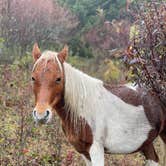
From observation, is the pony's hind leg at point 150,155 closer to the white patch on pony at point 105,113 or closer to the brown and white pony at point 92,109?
the brown and white pony at point 92,109

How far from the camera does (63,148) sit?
658 cm

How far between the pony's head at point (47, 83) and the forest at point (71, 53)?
51 centimetres

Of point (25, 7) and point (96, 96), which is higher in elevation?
point (96, 96)

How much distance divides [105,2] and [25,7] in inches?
198

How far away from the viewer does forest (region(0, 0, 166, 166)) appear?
337 cm

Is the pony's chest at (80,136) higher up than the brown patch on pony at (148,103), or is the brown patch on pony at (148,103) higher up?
the brown patch on pony at (148,103)

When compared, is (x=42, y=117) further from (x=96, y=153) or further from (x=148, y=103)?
(x=148, y=103)

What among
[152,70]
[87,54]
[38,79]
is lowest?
[87,54]

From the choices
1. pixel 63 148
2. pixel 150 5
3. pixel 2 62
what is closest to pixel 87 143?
pixel 150 5

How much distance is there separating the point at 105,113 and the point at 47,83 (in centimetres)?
67

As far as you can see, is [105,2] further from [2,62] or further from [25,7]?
[2,62]

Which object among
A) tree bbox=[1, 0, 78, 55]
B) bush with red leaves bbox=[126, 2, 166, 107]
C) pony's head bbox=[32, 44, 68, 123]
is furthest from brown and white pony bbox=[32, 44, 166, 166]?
tree bbox=[1, 0, 78, 55]

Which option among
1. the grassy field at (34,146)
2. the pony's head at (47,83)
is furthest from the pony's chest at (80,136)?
the grassy field at (34,146)

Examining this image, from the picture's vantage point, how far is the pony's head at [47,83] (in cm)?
366
